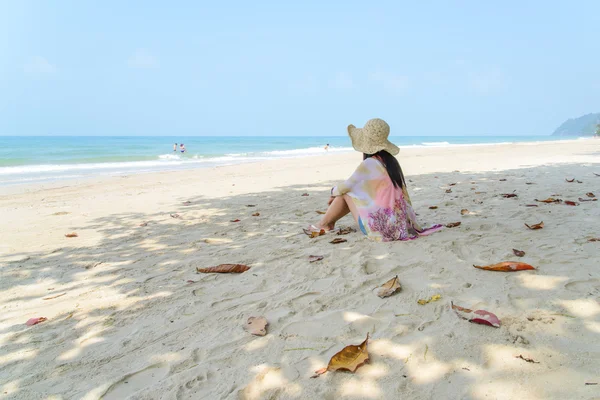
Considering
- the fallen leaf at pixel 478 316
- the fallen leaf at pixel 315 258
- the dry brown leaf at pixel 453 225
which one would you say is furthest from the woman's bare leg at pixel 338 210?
the fallen leaf at pixel 478 316

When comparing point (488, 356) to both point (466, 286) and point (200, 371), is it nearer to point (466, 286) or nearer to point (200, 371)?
point (466, 286)

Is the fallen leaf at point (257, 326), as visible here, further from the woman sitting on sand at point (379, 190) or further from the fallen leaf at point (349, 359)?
the woman sitting on sand at point (379, 190)

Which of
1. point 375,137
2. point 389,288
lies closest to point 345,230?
point 375,137

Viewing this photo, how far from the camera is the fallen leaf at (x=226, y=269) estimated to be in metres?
3.32

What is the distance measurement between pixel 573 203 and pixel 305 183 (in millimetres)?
6064

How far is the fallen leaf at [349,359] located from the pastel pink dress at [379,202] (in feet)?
6.12

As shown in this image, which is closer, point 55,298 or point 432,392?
point 432,392

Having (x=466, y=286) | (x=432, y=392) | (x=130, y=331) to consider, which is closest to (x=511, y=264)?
(x=466, y=286)

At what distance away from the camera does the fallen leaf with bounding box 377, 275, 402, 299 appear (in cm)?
257

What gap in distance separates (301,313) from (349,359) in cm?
61

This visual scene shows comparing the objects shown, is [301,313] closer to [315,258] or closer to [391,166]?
[315,258]

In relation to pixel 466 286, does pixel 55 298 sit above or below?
below

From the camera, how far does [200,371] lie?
76.4 inches

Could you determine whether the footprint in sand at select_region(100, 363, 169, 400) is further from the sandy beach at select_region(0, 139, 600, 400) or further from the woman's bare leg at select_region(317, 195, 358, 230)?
the woman's bare leg at select_region(317, 195, 358, 230)
